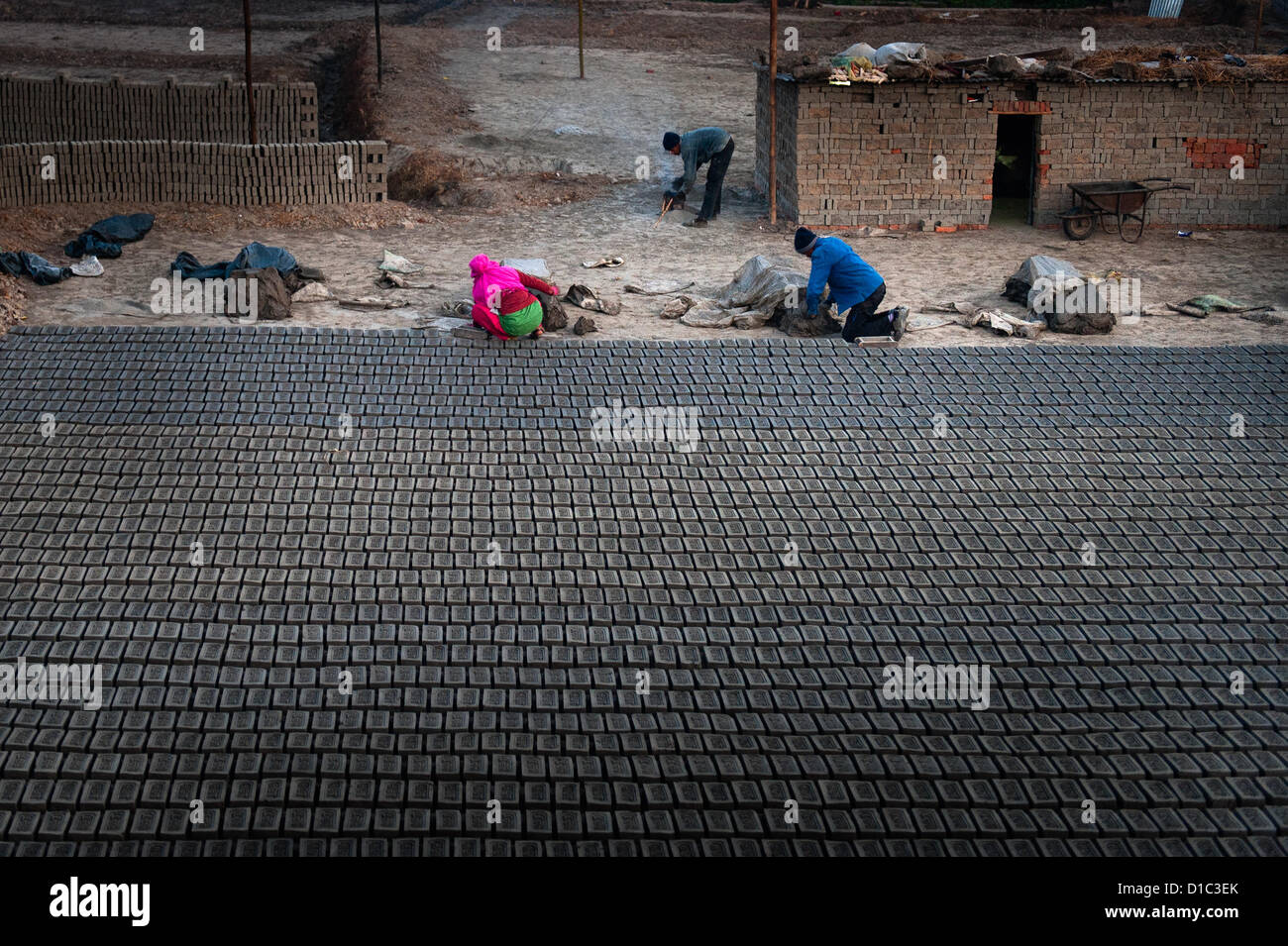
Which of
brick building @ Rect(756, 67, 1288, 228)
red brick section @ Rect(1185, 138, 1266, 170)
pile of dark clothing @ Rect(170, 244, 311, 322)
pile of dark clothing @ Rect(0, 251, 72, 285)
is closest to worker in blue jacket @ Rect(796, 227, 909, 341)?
brick building @ Rect(756, 67, 1288, 228)

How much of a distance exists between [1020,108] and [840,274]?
14.9ft

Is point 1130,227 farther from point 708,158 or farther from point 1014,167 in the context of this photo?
point 708,158

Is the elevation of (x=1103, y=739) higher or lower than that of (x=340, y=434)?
lower

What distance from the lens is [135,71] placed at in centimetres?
1998

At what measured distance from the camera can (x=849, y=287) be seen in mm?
10070

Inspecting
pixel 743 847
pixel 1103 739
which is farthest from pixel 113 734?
pixel 1103 739

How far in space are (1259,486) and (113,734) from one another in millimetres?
6774

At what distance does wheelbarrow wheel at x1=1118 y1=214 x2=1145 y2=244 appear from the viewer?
13.3m

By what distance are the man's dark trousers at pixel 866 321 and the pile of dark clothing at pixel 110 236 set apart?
686 centimetres

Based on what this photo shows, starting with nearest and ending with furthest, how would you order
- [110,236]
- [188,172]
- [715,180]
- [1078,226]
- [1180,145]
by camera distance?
[110,236] < [188,172] < [1078,226] < [1180,145] < [715,180]

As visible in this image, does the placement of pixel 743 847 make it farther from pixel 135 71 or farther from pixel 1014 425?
pixel 135 71

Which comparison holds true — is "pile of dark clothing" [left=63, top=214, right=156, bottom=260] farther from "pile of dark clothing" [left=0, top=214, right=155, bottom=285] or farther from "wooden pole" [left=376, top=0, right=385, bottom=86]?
"wooden pole" [left=376, top=0, right=385, bottom=86]

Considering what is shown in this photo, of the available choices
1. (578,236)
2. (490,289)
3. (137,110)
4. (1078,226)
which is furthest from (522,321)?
(137,110)

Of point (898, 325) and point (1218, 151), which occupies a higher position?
point (1218, 151)
